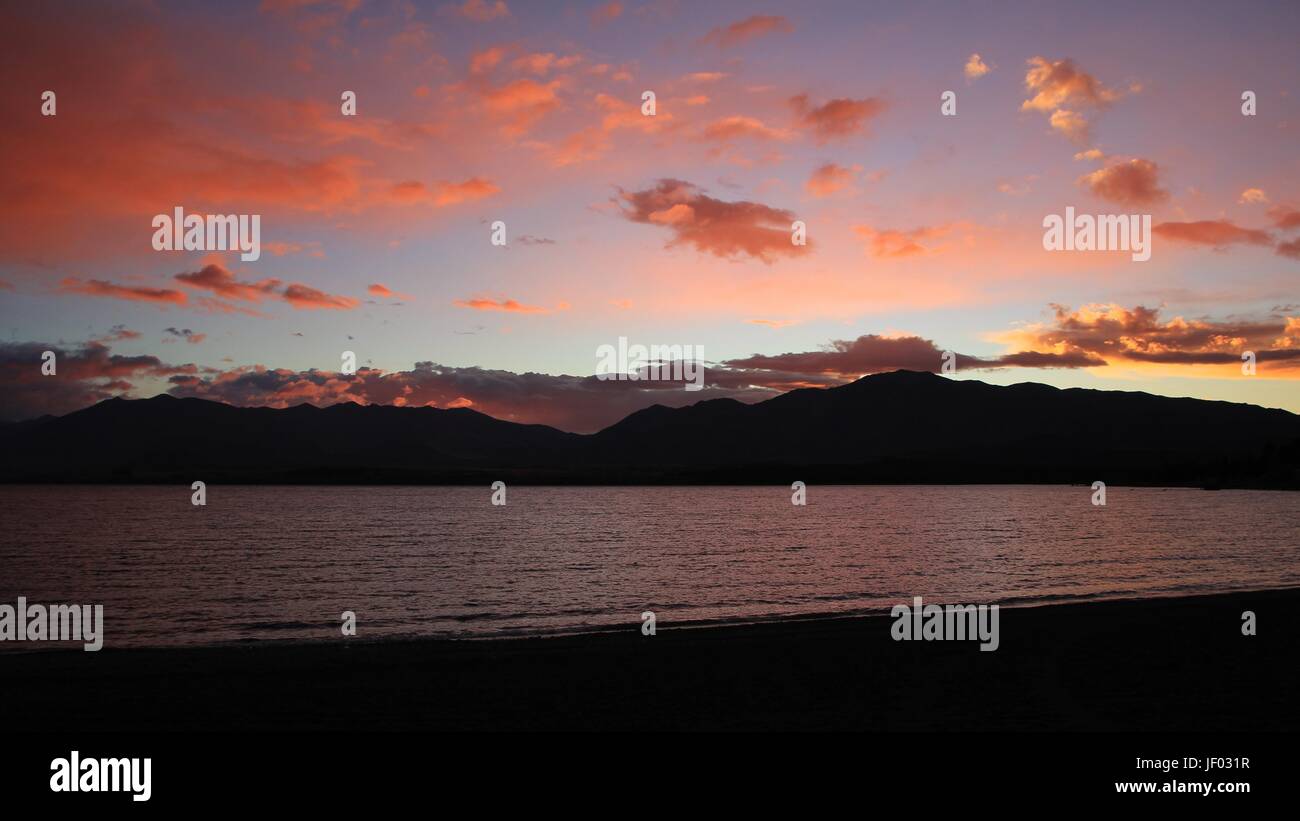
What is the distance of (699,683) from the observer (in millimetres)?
20141

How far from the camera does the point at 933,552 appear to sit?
68.3 metres

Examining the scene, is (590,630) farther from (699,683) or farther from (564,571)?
(564,571)

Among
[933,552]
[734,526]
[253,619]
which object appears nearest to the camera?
[253,619]

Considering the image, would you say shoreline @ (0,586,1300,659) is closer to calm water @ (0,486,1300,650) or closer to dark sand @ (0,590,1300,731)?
calm water @ (0,486,1300,650)

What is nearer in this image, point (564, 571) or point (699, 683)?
point (699, 683)

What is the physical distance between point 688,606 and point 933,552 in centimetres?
3566

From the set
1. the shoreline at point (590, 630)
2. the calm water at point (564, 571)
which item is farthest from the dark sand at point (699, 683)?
the calm water at point (564, 571)

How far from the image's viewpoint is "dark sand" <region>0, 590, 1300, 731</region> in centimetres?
1653

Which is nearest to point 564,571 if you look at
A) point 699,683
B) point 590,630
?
point 590,630

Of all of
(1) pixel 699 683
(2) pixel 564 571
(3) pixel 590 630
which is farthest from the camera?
(2) pixel 564 571
